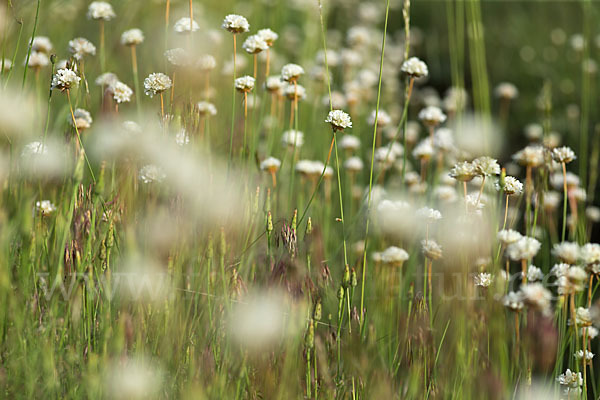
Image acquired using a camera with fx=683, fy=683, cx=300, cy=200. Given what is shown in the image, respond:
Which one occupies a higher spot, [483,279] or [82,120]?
[82,120]

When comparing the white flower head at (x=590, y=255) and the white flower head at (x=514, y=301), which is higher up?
the white flower head at (x=590, y=255)

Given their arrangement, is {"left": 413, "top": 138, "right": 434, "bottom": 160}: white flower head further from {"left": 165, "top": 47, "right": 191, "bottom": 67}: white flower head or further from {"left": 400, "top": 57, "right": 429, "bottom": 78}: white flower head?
{"left": 165, "top": 47, "right": 191, "bottom": 67}: white flower head

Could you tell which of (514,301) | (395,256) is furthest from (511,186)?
(395,256)

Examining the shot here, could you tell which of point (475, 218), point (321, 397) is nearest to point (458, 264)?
point (475, 218)

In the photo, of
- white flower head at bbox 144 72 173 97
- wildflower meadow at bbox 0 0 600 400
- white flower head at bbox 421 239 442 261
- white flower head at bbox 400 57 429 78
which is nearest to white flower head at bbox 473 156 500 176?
wildflower meadow at bbox 0 0 600 400

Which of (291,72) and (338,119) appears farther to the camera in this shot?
(291,72)

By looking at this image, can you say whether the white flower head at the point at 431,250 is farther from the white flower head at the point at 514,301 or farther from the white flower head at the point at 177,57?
the white flower head at the point at 177,57

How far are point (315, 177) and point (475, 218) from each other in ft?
2.78

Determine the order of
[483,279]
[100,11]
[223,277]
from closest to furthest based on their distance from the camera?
[223,277] → [483,279] → [100,11]

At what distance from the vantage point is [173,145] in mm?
1429

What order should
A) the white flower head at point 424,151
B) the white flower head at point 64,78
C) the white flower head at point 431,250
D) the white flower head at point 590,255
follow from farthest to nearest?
1. the white flower head at point 424,151
2. the white flower head at point 431,250
3. the white flower head at point 64,78
4. the white flower head at point 590,255

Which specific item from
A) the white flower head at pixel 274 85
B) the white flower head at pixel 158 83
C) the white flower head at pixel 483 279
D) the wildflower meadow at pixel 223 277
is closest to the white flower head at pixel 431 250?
the wildflower meadow at pixel 223 277

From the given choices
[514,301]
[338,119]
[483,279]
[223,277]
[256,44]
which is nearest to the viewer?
[514,301]

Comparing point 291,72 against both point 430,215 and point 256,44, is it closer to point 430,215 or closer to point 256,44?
point 256,44
